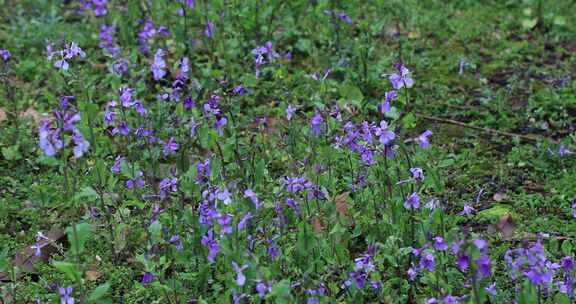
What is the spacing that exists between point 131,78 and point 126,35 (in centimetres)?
66

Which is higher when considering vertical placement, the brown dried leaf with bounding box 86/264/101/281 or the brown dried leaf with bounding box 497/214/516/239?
the brown dried leaf with bounding box 497/214/516/239

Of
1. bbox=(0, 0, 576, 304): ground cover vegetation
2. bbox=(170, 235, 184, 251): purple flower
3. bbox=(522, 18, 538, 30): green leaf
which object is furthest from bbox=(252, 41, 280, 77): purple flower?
bbox=(522, 18, 538, 30): green leaf

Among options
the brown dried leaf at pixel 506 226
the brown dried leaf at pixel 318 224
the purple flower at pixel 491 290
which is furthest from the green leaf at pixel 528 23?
the purple flower at pixel 491 290

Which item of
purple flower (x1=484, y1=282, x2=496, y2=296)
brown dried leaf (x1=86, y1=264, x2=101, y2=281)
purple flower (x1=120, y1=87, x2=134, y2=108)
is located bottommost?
purple flower (x1=484, y1=282, x2=496, y2=296)

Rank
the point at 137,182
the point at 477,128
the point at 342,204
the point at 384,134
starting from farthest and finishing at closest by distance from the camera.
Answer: the point at 477,128
the point at 342,204
the point at 137,182
the point at 384,134

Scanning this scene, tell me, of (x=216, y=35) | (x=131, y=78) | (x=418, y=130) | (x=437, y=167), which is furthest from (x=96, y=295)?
(x=216, y=35)

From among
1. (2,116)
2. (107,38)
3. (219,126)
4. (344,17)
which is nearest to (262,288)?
(219,126)

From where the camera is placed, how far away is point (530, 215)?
3568 mm

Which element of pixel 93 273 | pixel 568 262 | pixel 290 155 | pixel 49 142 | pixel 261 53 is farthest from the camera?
pixel 261 53

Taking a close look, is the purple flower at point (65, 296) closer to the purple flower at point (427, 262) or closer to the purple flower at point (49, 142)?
the purple flower at point (49, 142)

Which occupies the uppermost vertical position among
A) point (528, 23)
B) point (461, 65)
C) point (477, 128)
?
point (528, 23)

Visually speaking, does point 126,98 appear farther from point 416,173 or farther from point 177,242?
point 416,173

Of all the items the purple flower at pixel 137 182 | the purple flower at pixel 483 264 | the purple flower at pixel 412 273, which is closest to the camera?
the purple flower at pixel 483 264

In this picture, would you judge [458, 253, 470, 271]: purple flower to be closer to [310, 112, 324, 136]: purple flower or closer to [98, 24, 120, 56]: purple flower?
[310, 112, 324, 136]: purple flower
